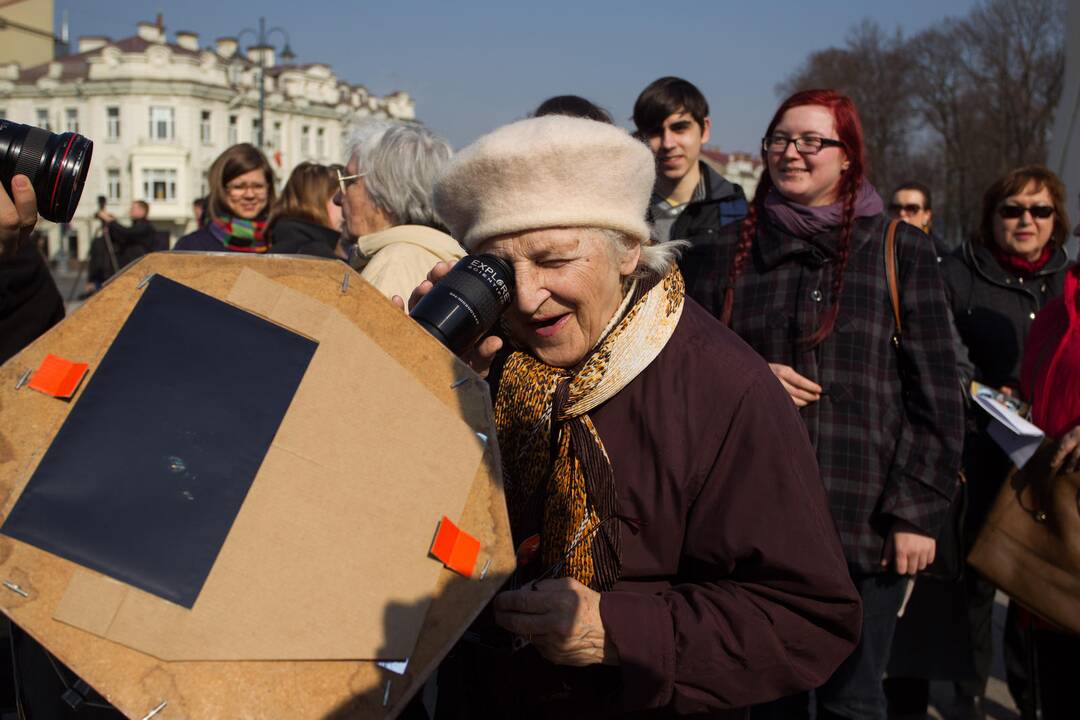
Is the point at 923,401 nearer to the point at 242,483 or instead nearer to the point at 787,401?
the point at 787,401

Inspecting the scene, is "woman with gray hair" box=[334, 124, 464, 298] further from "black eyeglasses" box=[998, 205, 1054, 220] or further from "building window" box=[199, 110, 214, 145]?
"building window" box=[199, 110, 214, 145]

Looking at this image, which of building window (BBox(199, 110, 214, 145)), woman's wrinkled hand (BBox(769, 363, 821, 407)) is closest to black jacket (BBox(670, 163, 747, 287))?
woman's wrinkled hand (BBox(769, 363, 821, 407))

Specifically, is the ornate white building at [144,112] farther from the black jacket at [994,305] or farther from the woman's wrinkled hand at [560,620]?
the woman's wrinkled hand at [560,620]

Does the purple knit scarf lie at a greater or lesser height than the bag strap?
greater

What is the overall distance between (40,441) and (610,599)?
35.7 inches

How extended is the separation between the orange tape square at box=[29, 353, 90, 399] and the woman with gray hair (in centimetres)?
168

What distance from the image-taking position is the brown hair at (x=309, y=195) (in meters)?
4.98

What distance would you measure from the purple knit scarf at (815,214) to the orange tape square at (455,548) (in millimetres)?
1979

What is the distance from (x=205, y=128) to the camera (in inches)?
2493

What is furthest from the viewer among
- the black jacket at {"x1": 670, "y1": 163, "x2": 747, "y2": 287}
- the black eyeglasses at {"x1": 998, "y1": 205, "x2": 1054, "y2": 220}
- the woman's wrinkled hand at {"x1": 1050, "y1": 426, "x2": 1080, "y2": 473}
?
the black eyeglasses at {"x1": 998, "y1": 205, "x2": 1054, "y2": 220}

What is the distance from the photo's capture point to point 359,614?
135cm

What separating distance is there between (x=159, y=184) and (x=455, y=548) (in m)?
66.5

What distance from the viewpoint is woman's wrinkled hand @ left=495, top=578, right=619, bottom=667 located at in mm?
1629

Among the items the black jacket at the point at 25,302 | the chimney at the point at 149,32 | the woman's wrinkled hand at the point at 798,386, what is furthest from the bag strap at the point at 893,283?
the chimney at the point at 149,32
